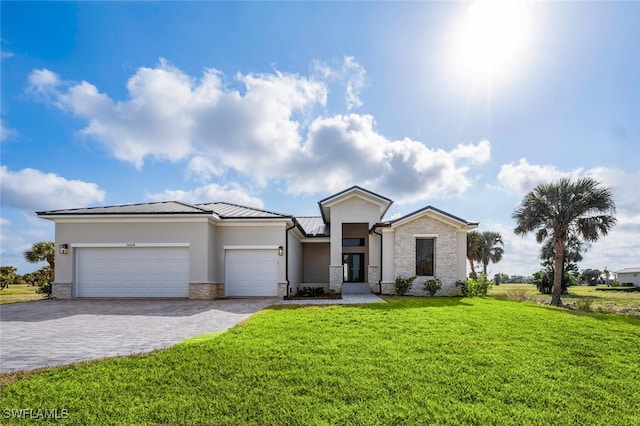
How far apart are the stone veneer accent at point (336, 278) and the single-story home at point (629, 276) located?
2444 inches

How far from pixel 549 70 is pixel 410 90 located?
5516 millimetres

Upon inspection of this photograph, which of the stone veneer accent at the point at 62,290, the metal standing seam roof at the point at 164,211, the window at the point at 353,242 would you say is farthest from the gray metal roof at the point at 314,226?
the stone veneer accent at the point at 62,290

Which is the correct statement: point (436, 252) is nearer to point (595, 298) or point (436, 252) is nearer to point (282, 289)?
point (282, 289)

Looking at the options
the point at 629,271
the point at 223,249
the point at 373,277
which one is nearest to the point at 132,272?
the point at 223,249

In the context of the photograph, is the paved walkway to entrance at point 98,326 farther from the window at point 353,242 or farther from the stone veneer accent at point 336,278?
the window at point 353,242

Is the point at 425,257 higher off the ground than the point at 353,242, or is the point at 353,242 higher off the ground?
the point at 353,242

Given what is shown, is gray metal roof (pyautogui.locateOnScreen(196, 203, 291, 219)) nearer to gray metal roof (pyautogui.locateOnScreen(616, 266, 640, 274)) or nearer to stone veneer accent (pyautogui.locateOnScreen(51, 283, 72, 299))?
stone veneer accent (pyautogui.locateOnScreen(51, 283, 72, 299))

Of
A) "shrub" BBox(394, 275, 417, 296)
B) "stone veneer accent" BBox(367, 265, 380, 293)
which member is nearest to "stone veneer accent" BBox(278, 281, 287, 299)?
"stone veneer accent" BBox(367, 265, 380, 293)

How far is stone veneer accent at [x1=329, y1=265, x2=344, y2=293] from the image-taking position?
18938 mm

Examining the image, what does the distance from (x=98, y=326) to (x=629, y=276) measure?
7754cm

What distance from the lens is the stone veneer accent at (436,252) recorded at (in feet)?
58.0

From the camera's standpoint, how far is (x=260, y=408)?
163 inches

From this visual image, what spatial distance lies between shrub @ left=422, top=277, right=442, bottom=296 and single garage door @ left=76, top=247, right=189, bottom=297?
12353 millimetres

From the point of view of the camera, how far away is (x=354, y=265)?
70.5ft
